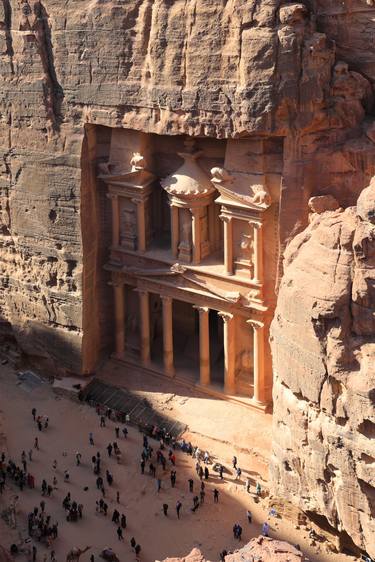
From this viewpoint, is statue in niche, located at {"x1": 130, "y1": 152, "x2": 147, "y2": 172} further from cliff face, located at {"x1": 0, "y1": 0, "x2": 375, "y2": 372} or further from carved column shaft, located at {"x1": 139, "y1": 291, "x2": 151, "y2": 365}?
carved column shaft, located at {"x1": 139, "y1": 291, "x2": 151, "y2": 365}

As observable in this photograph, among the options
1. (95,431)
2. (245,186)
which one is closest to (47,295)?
(95,431)

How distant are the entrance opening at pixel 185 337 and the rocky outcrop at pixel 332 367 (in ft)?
24.0

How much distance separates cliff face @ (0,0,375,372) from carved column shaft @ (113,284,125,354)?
2.17 feet

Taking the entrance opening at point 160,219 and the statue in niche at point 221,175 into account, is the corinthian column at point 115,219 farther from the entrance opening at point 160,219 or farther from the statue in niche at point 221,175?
the statue in niche at point 221,175

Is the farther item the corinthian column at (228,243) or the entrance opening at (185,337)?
the entrance opening at (185,337)

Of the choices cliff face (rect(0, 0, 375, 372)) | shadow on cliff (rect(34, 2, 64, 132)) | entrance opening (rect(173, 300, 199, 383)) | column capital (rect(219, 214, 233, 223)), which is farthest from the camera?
entrance opening (rect(173, 300, 199, 383))

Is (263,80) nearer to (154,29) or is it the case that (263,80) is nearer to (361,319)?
(154,29)

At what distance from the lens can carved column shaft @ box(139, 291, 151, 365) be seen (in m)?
30.3

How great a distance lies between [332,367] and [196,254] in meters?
7.82

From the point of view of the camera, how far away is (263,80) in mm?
24875

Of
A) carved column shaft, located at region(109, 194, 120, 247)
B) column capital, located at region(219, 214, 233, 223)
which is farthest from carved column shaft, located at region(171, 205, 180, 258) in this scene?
carved column shaft, located at region(109, 194, 120, 247)

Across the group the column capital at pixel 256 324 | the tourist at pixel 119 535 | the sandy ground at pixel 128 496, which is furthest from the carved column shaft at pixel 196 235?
the tourist at pixel 119 535

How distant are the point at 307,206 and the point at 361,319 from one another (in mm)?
5140

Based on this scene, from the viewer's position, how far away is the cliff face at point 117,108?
24.9 metres
